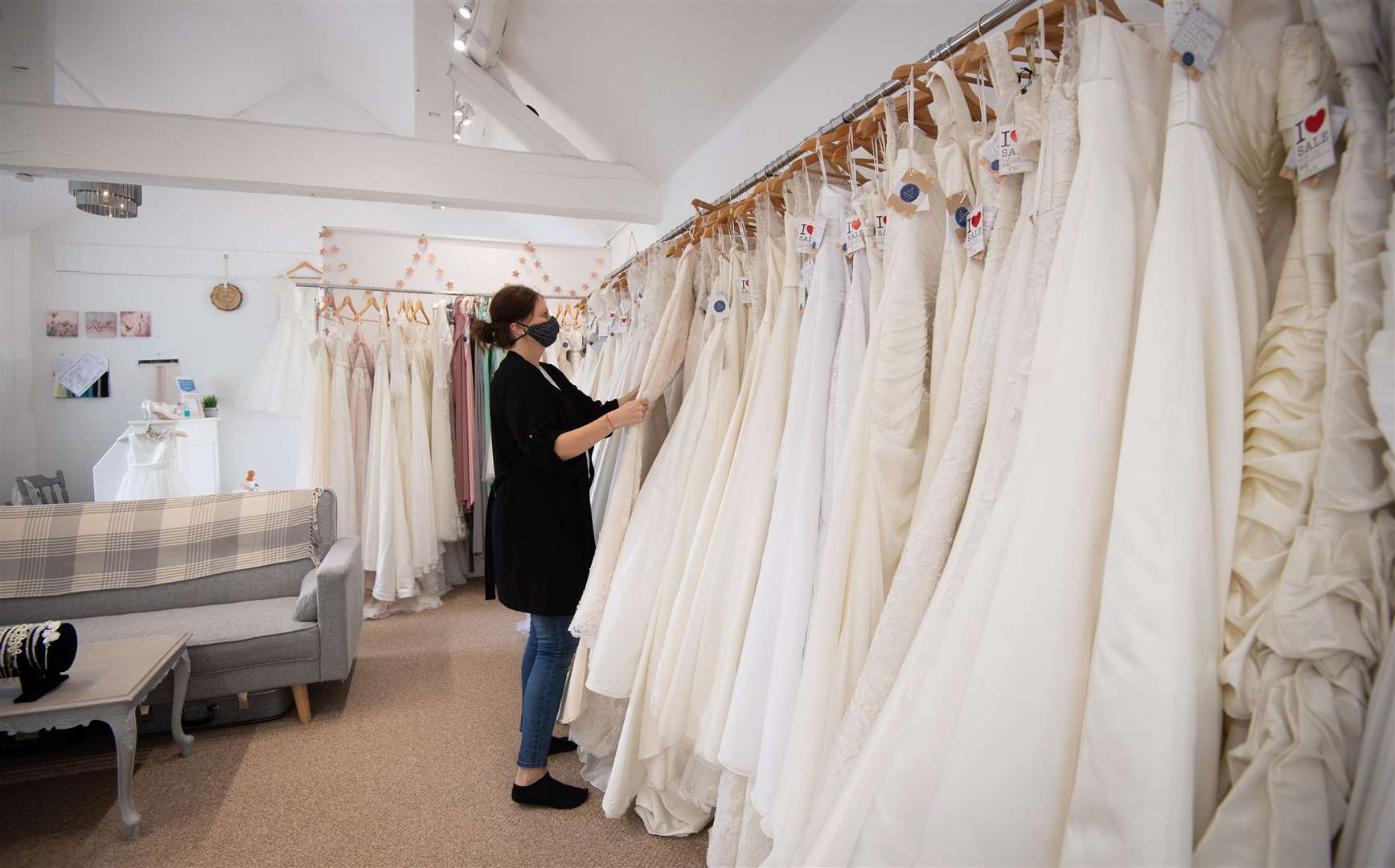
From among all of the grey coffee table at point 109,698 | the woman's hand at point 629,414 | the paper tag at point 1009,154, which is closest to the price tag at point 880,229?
the paper tag at point 1009,154

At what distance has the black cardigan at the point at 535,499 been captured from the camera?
1.84 m

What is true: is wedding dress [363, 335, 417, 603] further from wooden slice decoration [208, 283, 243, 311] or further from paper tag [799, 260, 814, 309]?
paper tag [799, 260, 814, 309]

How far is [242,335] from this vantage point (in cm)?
521

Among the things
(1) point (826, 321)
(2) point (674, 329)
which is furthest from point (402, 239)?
(1) point (826, 321)

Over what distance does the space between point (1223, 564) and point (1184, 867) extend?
0.86 feet

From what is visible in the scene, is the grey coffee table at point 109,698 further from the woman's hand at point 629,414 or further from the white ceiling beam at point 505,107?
the white ceiling beam at point 505,107

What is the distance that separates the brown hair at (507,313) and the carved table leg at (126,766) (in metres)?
1.34

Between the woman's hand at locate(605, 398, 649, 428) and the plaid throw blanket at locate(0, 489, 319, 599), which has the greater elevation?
the woman's hand at locate(605, 398, 649, 428)

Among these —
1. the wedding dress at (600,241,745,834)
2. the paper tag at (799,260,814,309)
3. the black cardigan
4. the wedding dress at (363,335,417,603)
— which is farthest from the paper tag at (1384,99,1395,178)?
the wedding dress at (363,335,417,603)

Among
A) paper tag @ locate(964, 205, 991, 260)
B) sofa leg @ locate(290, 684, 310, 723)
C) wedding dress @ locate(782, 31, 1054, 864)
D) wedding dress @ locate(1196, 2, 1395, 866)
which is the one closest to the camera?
wedding dress @ locate(1196, 2, 1395, 866)

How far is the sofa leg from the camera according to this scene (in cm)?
251

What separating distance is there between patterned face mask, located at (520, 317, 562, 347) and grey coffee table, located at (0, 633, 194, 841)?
1.38 metres

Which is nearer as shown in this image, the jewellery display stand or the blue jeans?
the jewellery display stand

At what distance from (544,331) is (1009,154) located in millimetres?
1417
